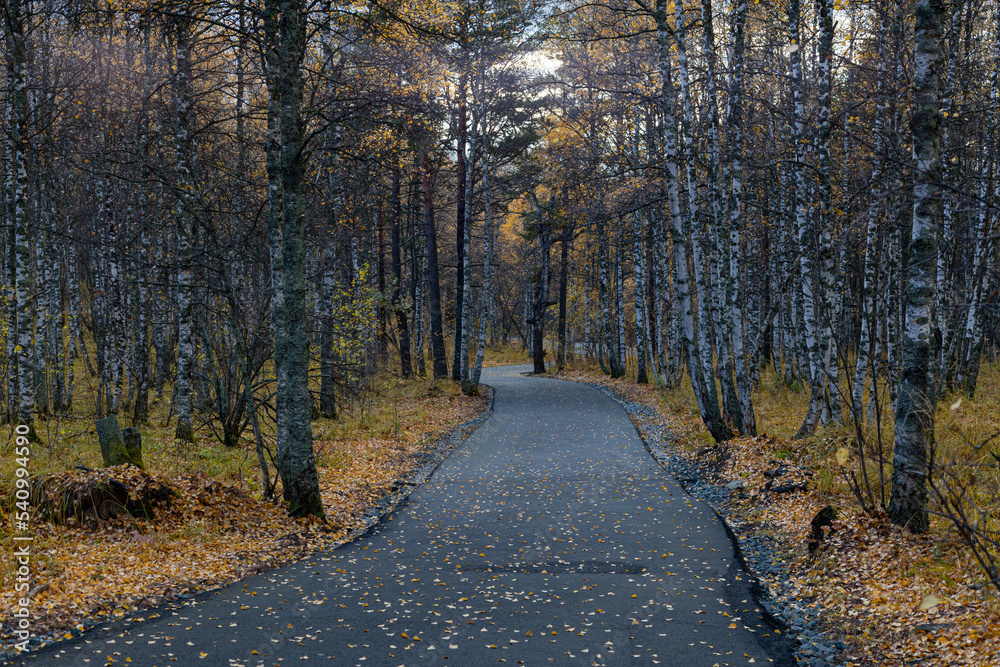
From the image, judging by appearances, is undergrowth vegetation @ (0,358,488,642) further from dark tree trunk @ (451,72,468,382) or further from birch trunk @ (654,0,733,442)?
dark tree trunk @ (451,72,468,382)

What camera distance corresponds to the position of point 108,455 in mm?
8188

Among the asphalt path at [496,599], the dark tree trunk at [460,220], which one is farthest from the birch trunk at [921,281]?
the dark tree trunk at [460,220]

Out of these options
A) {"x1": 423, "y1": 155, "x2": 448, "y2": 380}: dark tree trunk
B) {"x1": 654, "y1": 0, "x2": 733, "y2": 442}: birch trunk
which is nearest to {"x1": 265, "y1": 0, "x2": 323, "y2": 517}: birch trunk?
{"x1": 654, "y1": 0, "x2": 733, "y2": 442}: birch trunk

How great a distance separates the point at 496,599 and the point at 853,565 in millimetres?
3483

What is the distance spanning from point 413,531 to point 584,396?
51.7 ft

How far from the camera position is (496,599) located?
6.15 metres

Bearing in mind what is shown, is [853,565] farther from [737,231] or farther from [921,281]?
[737,231]

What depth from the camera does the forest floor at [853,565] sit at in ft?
15.6

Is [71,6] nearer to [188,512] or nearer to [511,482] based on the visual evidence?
[188,512]

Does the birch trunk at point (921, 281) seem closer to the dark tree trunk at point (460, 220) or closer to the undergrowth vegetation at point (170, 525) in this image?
the undergrowth vegetation at point (170, 525)

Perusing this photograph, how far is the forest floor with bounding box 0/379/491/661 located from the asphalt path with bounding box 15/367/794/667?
411 millimetres

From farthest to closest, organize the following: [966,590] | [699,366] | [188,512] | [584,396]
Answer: [584,396]
[699,366]
[188,512]
[966,590]

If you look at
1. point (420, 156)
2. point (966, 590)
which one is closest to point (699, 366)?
point (966, 590)

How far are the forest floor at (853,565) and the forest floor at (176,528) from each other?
526 centimetres
